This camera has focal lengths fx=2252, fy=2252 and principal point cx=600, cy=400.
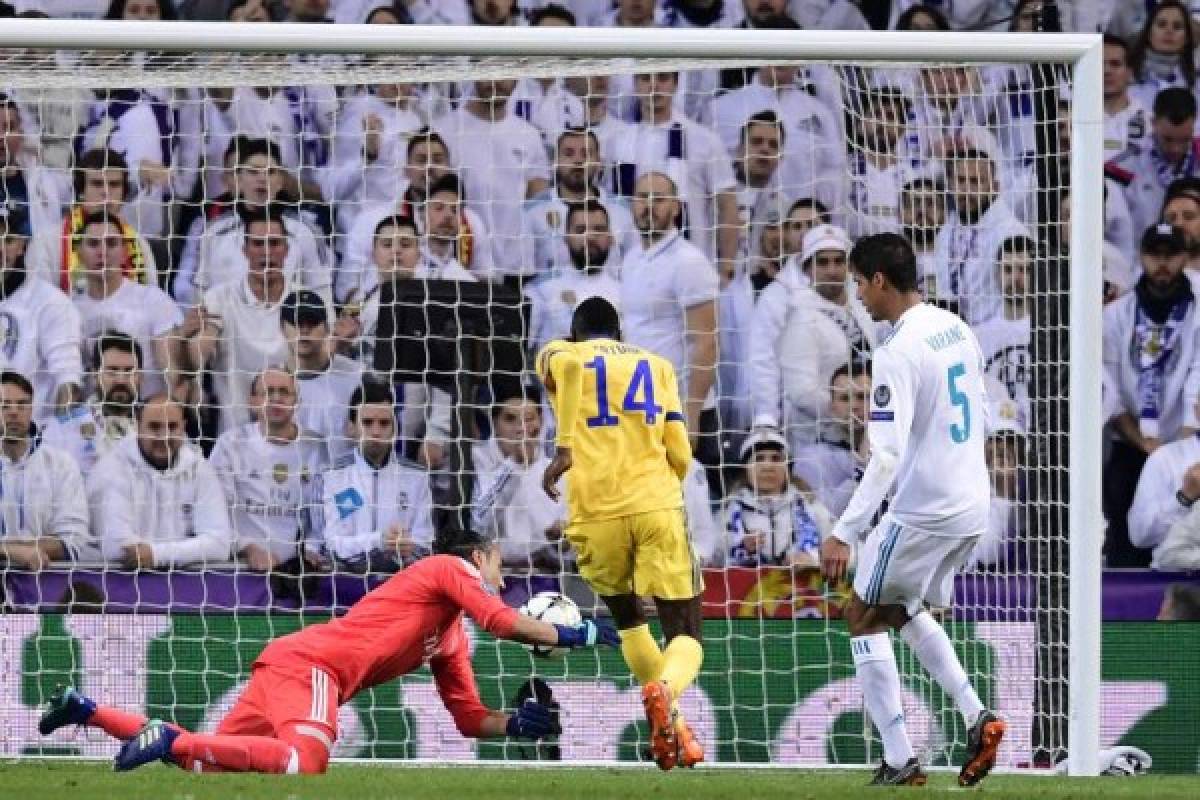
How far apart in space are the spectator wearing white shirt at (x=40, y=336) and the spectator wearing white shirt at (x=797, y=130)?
12.4ft

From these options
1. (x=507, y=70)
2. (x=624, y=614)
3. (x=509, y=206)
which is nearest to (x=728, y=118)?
(x=509, y=206)

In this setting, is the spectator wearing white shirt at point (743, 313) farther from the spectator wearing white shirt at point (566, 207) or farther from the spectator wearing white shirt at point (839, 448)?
the spectator wearing white shirt at point (566, 207)

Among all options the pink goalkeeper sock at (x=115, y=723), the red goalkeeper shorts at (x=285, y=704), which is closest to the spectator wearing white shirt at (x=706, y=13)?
the red goalkeeper shorts at (x=285, y=704)

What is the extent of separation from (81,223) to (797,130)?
3.99 m

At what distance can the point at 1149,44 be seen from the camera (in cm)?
1427

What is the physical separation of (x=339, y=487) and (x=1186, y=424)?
485 cm

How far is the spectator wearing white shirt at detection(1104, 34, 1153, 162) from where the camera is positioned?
45.9ft

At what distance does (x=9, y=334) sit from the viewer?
39.4 ft

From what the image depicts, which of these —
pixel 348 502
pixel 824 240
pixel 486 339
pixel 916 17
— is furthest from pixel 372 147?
pixel 916 17

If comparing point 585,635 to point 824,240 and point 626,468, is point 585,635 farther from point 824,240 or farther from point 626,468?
point 824,240

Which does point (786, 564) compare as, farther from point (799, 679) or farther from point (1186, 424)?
point (1186, 424)

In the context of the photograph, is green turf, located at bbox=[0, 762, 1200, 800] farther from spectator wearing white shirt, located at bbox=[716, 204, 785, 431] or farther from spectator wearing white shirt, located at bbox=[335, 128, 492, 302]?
spectator wearing white shirt, located at bbox=[335, 128, 492, 302]

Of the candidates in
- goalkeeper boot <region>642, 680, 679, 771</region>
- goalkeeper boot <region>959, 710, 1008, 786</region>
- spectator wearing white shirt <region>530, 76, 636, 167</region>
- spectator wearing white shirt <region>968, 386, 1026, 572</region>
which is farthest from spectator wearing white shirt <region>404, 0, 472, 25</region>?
goalkeeper boot <region>959, 710, 1008, 786</region>

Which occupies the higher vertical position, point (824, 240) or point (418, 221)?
point (418, 221)
